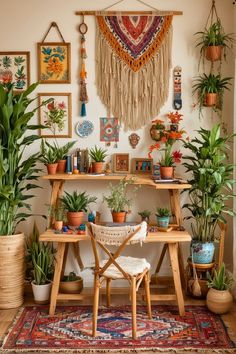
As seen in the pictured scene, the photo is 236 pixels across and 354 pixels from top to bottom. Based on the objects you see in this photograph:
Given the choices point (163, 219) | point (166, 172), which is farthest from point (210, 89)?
point (163, 219)

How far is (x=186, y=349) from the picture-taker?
325 cm

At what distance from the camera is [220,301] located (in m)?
3.80

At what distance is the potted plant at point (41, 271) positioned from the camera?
4.10 m

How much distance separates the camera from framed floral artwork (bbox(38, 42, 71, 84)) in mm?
4457

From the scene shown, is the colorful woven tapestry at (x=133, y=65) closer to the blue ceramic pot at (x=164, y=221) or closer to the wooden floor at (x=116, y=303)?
the blue ceramic pot at (x=164, y=221)

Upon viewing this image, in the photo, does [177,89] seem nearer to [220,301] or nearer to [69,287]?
[220,301]

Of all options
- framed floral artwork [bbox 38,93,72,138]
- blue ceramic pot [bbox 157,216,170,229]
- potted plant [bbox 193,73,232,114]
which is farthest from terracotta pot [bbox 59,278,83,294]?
potted plant [bbox 193,73,232,114]

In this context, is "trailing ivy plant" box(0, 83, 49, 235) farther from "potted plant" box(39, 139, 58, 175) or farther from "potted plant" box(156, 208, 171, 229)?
"potted plant" box(156, 208, 171, 229)

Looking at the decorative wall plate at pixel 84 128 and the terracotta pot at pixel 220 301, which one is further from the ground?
the decorative wall plate at pixel 84 128

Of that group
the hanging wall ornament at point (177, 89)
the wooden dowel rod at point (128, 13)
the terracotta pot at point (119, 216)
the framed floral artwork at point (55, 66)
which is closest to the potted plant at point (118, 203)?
the terracotta pot at point (119, 216)

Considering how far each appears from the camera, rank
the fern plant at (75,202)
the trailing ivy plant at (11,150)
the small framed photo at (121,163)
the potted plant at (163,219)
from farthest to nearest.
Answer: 1. the small framed photo at (121,163)
2. the fern plant at (75,202)
3. the potted plant at (163,219)
4. the trailing ivy plant at (11,150)

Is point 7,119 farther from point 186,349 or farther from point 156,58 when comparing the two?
point 186,349

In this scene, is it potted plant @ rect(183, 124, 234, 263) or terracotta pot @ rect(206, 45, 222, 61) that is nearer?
potted plant @ rect(183, 124, 234, 263)

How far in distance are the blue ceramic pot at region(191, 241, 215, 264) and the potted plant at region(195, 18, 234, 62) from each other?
1.64 m
